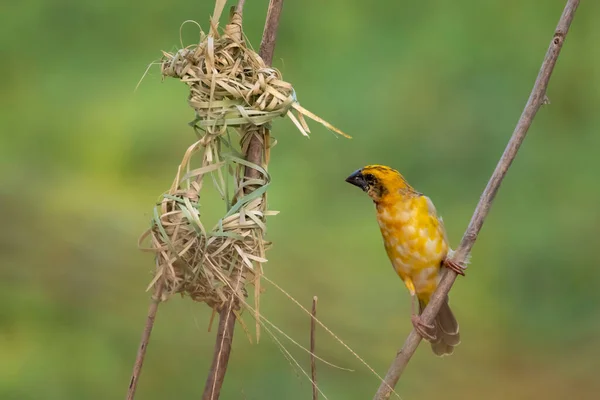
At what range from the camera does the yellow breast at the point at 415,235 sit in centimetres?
142

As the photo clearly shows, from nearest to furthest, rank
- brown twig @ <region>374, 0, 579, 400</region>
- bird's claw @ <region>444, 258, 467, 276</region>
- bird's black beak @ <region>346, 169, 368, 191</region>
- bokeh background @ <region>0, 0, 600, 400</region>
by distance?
brown twig @ <region>374, 0, 579, 400</region>
bird's claw @ <region>444, 258, 467, 276</region>
bird's black beak @ <region>346, 169, 368, 191</region>
bokeh background @ <region>0, 0, 600, 400</region>

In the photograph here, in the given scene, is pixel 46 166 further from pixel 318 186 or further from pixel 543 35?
pixel 543 35

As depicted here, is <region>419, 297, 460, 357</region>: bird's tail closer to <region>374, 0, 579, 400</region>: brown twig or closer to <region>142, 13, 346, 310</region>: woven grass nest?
<region>374, 0, 579, 400</region>: brown twig

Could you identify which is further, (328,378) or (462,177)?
(462,177)

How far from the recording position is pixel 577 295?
6.88 ft

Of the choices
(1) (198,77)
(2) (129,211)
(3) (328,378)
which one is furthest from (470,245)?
(2) (129,211)

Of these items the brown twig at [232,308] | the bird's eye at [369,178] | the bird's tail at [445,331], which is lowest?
the brown twig at [232,308]

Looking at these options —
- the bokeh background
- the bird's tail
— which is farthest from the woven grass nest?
the bokeh background

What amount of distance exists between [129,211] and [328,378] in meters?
0.69

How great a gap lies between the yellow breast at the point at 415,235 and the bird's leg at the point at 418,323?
0.18ft

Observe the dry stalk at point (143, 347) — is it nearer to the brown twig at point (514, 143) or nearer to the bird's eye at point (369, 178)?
the brown twig at point (514, 143)

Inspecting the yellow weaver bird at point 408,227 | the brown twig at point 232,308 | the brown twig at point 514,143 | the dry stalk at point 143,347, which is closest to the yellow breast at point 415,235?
the yellow weaver bird at point 408,227

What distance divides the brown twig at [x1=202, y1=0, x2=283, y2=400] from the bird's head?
37cm

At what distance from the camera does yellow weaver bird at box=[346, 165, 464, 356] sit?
137cm
